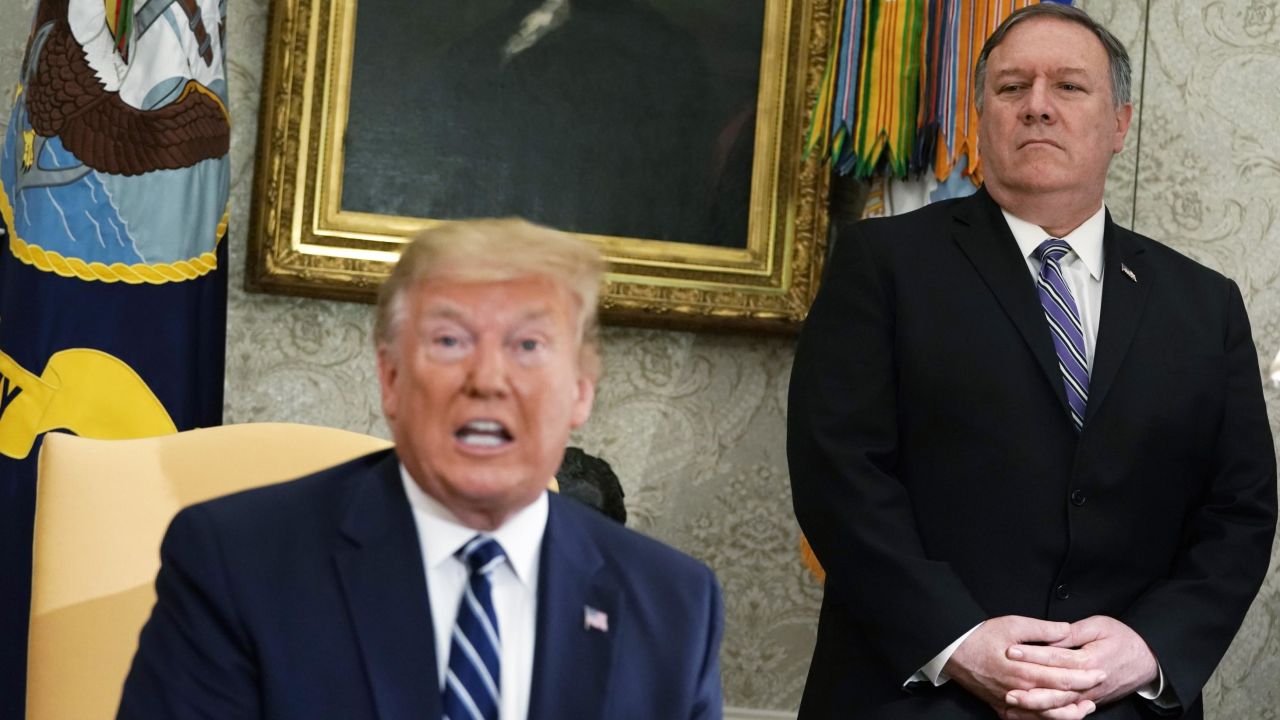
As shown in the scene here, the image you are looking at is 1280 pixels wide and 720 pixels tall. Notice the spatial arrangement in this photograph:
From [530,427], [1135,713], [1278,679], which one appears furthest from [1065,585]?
[1278,679]

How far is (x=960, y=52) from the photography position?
363 cm

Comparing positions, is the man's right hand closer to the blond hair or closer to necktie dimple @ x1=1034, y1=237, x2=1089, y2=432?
necktie dimple @ x1=1034, y1=237, x2=1089, y2=432

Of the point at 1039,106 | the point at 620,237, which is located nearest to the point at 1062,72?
the point at 1039,106

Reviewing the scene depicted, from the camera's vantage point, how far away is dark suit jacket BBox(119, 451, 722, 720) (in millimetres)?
1294

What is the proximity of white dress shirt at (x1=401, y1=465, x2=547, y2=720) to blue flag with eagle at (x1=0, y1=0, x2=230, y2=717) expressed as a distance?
6.12 feet

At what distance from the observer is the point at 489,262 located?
1277 mm

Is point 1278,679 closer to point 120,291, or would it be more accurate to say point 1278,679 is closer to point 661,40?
point 661,40

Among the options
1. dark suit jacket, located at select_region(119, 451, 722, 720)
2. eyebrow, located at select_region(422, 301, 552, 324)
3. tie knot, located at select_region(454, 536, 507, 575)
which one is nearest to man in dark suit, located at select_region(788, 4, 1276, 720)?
dark suit jacket, located at select_region(119, 451, 722, 720)

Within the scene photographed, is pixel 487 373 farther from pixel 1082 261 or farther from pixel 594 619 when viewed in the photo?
pixel 1082 261

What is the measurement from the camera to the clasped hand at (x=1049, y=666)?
231cm

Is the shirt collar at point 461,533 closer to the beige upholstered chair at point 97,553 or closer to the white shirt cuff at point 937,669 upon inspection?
the beige upholstered chair at point 97,553

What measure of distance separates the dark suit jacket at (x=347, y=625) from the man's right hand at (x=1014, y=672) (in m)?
1.03

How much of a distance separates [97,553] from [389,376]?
25.7 inches

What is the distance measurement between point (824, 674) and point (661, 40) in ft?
6.49
